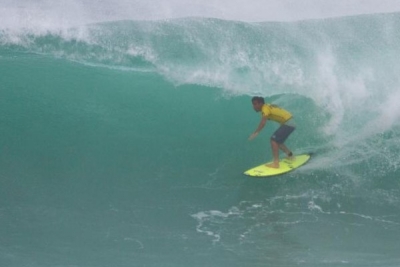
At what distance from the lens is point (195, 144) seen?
1138 cm

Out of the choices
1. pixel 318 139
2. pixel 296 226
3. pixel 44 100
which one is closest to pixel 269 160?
pixel 318 139

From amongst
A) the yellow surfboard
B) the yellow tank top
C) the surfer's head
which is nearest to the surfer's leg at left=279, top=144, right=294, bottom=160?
the yellow surfboard

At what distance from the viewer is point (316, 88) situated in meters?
12.5

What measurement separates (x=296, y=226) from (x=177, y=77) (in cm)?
→ 442

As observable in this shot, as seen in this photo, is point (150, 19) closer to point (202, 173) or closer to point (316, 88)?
point (316, 88)

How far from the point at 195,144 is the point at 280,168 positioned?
5.19 ft

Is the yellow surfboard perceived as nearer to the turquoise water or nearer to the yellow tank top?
the turquoise water

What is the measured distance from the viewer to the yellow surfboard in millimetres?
10250

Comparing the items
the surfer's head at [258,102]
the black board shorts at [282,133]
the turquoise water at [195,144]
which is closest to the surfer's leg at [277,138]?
the black board shorts at [282,133]

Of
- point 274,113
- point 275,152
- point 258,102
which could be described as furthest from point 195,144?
point 258,102

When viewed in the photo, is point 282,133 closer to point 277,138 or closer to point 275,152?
point 277,138

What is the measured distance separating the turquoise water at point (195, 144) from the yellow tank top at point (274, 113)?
784mm

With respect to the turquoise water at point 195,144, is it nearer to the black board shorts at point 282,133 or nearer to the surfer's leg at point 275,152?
the surfer's leg at point 275,152

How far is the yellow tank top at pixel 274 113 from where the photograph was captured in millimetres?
10086
